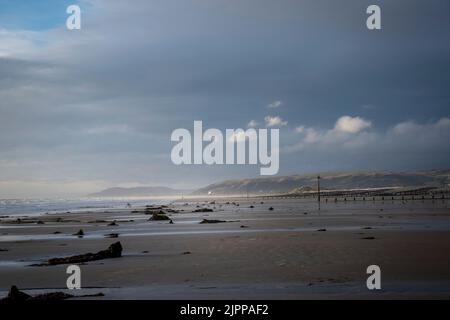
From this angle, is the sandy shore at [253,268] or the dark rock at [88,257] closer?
the sandy shore at [253,268]

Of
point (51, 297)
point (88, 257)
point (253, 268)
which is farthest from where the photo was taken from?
point (88, 257)

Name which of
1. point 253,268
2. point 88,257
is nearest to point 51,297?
point 253,268

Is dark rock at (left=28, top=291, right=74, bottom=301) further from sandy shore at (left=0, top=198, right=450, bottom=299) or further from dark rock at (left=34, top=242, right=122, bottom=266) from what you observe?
dark rock at (left=34, top=242, right=122, bottom=266)

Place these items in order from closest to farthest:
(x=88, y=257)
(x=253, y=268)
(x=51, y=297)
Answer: (x=51, y=297) < (x=253, y=268) < (x=88, y=257)

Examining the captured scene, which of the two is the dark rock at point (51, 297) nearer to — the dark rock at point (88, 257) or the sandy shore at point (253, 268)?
the sandy shore at point (253, 268)

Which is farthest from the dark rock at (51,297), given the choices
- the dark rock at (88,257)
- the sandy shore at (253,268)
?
the dark rock at (88,257)

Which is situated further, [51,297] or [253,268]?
[253,268]

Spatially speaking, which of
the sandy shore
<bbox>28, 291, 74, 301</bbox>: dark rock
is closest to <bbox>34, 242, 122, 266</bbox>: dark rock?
the sandy shore

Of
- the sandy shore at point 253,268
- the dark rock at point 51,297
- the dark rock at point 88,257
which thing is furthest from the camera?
the dark rock at point 88,257

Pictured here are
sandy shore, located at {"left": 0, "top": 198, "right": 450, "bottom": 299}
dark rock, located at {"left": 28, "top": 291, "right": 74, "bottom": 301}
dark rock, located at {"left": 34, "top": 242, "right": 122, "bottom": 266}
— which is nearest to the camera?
dark rock, located at {"left": 28, "top": 291, "right": 74, "bottom": 301}

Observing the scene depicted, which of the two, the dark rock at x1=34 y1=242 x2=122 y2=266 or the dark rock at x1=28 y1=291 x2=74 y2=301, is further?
the dark rock at x1=34 y1=242 x2=122 y2=266

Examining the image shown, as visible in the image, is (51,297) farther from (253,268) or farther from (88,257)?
(88,257)

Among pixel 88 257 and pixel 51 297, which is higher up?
pixel 88 257
